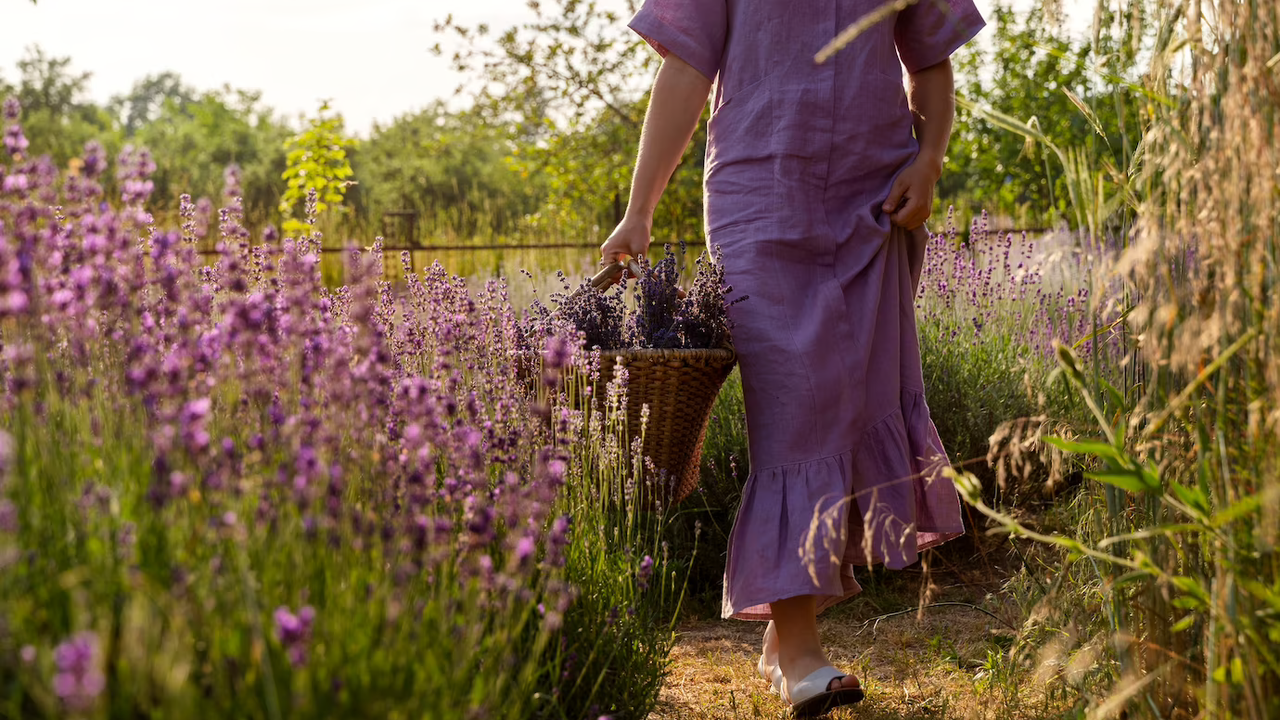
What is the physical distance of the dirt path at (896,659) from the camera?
2707mm

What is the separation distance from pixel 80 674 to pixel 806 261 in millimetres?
2082

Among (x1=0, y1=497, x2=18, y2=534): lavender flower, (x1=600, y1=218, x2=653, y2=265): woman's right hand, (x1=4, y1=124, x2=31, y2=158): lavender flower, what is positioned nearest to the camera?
(x1=0, y1=497, x2=18, y2=534): lavender flower

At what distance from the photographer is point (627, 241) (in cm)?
282

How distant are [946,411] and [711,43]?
6.19 ft

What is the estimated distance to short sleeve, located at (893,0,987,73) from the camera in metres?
2.88

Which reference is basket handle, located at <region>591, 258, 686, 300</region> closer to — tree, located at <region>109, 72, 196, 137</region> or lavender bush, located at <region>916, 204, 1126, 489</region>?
lavender bush, located at <region>916, 204, 1126, 489</region>

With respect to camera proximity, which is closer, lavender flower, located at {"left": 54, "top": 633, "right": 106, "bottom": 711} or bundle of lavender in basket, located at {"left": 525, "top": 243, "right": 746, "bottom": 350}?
lavender flower, located at {"left": 54, "top": 633, "right": 106, "bottom": 711}

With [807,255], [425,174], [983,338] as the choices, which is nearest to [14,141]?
[807,255]

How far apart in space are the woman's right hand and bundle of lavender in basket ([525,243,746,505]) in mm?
50

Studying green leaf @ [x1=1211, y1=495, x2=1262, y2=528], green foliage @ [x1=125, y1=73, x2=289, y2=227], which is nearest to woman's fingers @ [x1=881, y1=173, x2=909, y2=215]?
green leaf @ [x1=1211, y1=495, x2=1262, y2=528]

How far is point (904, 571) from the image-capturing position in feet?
12.8

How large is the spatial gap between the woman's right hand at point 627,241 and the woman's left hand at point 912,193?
624mm

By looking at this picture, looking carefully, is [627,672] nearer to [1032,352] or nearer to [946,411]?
[946,411]

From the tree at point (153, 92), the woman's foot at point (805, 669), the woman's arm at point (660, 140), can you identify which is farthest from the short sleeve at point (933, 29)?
the tree at point (153, 92)
